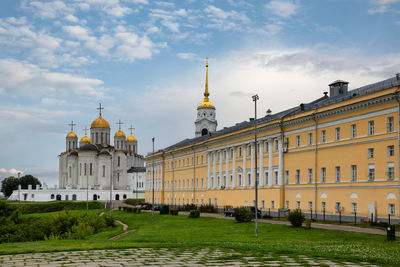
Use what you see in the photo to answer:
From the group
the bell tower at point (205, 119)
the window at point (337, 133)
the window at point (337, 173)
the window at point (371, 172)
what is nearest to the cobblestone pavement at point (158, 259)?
the window at point (371, 172)

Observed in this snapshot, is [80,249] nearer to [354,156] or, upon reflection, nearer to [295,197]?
[354,156]

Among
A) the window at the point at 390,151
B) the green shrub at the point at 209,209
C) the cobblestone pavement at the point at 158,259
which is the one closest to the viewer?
the cobblestone pavement at the point at 158,259

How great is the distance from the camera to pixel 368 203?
1639 inches

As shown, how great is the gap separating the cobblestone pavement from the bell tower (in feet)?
278

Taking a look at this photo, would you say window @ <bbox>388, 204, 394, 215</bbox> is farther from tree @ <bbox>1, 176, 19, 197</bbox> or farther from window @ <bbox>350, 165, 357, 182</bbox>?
tree @ <bbox>1, 176, 19, 197</bbox>

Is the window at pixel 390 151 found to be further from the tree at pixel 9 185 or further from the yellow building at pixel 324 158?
the tree at pixel 9 185

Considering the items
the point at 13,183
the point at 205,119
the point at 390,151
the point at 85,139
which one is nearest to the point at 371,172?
the point at 390,151

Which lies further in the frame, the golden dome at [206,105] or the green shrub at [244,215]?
the golden dome at [206,105]

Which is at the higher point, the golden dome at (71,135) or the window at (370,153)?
the golden dome at (71,135)

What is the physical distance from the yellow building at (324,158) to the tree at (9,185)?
359ft

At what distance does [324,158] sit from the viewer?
1877 inches

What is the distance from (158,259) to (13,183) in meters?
159

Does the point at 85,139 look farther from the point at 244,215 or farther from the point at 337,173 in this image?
the point at 337,173

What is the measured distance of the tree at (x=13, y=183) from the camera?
166 m
